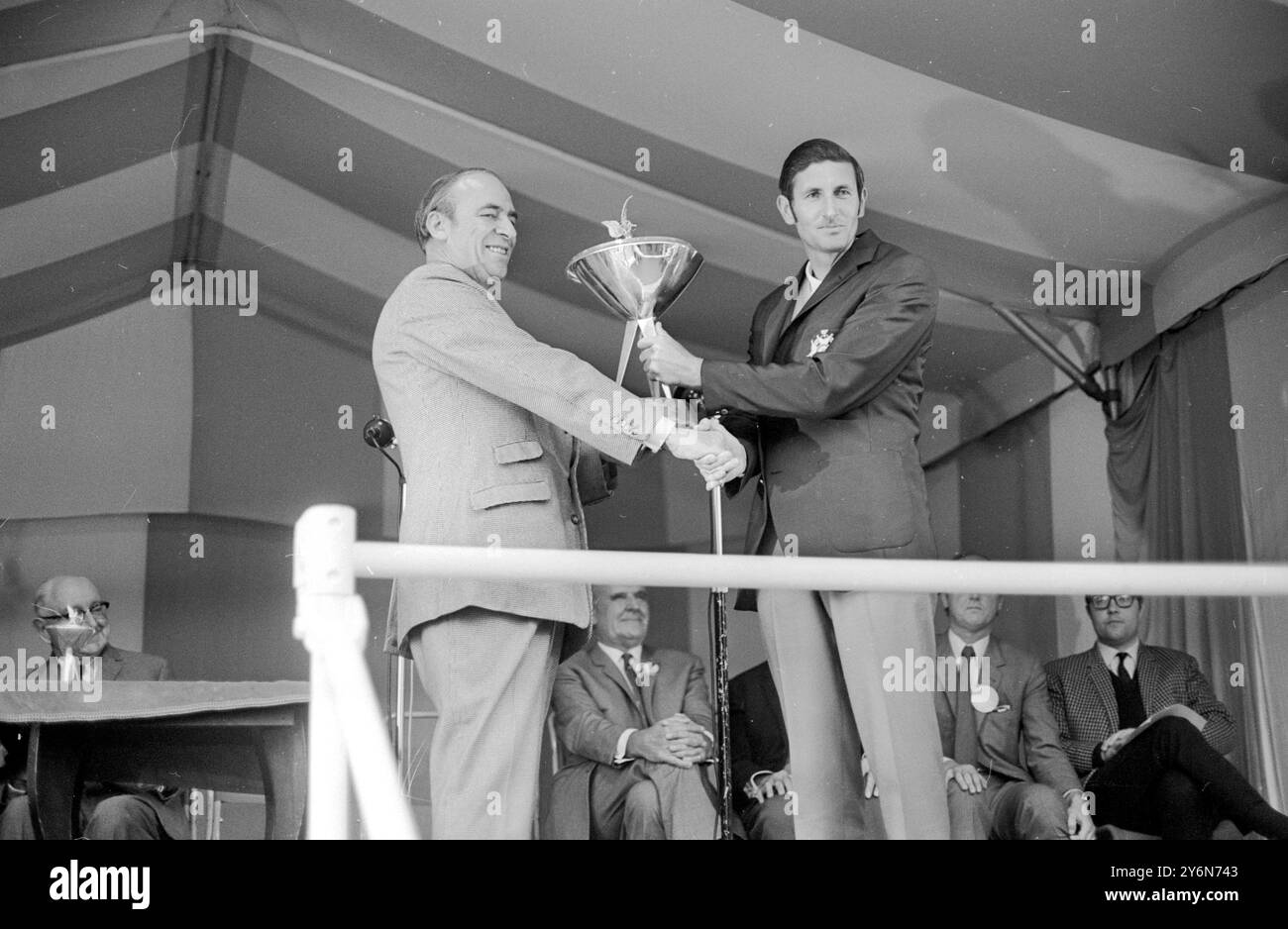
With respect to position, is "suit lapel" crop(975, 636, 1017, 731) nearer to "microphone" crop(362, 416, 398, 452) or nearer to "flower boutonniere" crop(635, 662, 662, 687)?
"flower boutonniere" crop(635, 662, 662, 687)

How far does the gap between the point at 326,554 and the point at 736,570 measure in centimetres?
67

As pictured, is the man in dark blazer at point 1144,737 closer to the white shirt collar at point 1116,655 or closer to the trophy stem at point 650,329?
the white shirt collar at point 1116,655

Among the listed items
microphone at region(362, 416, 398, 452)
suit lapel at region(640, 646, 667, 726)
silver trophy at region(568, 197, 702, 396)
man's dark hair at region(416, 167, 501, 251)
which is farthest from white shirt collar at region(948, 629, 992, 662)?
man's dark hair at region(416, 167, 501, 251)

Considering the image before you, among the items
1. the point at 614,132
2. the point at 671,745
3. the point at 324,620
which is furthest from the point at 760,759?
the point at 324,620

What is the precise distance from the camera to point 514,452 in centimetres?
311

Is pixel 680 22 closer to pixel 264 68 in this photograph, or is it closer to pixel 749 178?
pixel 749 178

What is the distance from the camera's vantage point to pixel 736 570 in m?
2.40

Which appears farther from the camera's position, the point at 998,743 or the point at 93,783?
the point at 998,743

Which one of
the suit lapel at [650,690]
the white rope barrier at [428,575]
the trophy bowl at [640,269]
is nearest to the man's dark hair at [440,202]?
the trophy bowl at [640,269]

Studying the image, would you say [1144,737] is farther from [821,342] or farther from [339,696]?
[339,696]

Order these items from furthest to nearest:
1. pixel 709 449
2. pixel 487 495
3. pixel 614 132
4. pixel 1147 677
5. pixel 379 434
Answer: pixel 614 132, pixel 1147 677, pixel 379 434, pixel 709 449, pixel 487 495

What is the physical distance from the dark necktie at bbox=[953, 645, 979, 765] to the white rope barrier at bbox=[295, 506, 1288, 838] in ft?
5.19

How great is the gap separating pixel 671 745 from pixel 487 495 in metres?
1.15

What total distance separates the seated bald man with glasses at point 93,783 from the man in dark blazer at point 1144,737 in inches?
91.2
